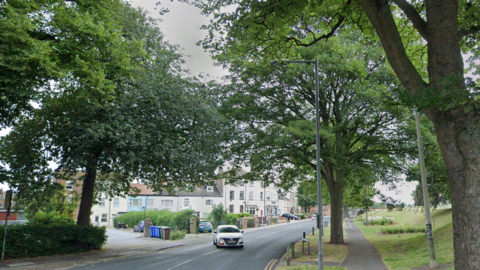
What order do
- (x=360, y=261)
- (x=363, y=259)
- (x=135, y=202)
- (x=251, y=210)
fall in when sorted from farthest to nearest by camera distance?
(x=251, y=210) < (x=135, y=202) < (x=363, y=259) < (x=360, y=261)

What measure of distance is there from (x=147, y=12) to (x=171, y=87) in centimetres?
563

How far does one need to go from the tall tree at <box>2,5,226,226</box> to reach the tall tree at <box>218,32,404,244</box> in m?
2.26

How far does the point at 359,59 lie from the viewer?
694 inches

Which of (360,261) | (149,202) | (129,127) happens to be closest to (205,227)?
(129,127)

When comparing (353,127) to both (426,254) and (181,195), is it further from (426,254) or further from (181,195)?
(181,195)

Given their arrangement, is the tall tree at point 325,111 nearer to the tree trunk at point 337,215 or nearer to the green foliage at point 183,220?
the tree trunk at point 337,215

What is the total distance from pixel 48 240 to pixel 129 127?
6.87 meters

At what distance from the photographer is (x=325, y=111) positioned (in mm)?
21359

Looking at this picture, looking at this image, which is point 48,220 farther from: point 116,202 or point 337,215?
point 116,202

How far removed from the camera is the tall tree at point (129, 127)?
15570mm

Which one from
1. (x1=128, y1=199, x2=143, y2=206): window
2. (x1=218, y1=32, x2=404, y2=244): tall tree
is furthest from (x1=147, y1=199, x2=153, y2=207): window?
(x1=218, y1=32, x2=404, y2=244): tall tree

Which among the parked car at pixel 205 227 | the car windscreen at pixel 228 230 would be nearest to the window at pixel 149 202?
the parked car at pixel 205 227

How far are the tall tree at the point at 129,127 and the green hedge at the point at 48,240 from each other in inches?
48.0

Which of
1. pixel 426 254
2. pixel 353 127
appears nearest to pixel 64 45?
pixel 353 127
